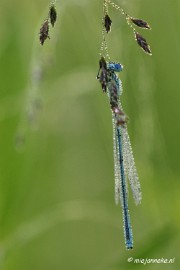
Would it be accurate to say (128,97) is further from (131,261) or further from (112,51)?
(131,261)

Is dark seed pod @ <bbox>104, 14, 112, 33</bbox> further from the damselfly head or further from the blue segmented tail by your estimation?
the blue segmented tail

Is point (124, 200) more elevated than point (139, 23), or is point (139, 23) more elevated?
point (139, 23)

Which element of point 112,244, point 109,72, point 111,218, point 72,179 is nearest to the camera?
point 109,72

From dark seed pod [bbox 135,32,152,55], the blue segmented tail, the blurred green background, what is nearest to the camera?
dark seed pod [bbox 135,32,152,55]

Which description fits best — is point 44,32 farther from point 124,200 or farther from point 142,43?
point 124,200

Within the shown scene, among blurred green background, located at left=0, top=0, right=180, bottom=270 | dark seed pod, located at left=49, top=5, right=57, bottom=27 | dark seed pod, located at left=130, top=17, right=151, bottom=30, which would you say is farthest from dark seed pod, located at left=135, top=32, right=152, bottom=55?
blurred green background, located at left=0, top=0, right=180, bottom=270

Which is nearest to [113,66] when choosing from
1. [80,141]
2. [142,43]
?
[142,43]

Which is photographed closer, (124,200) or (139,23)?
(139,23)

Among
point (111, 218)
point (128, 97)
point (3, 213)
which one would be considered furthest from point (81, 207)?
point (128, 97)

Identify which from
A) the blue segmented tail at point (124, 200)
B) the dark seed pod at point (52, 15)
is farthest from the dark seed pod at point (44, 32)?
the blue segmented tail at point (124, 200)
